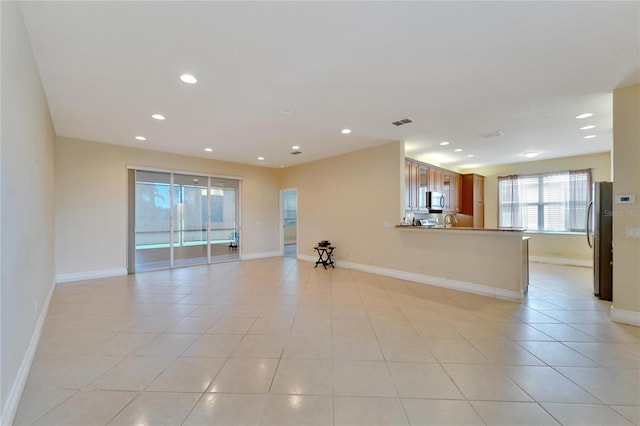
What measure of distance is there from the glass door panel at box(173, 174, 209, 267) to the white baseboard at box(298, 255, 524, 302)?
378 centimetres

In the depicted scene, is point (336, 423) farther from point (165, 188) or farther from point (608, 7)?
point (165, 188)

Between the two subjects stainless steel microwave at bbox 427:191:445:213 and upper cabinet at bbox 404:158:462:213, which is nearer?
upper cabinet at bbox 404:158:462:213

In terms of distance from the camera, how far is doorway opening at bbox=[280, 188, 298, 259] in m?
8.55

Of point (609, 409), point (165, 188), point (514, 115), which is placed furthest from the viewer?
point (165, 188)

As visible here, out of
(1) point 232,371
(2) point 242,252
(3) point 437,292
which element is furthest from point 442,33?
(2) point 242,252

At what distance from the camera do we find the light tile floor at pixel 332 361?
69.6 inches

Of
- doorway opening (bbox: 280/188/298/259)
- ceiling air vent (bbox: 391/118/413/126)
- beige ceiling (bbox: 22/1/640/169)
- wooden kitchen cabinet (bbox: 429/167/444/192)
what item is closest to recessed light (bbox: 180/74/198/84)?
beige ceiling (bbox: 22/1/640/169)

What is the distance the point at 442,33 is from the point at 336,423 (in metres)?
2.98

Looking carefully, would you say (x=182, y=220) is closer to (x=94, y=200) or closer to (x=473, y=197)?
(x=94, y=200)

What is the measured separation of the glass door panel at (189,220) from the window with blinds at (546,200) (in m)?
8.51

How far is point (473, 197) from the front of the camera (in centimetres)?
795

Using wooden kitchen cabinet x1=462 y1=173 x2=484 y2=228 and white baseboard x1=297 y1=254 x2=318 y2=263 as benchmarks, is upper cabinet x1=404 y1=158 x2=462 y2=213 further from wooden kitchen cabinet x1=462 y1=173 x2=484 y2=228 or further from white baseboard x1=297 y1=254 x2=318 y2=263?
white baseboard x1=297 y1=254 x2=318 y2=263

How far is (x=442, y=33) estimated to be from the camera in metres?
2.25

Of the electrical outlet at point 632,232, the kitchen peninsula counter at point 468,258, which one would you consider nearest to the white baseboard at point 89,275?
the kitchen peninsula counter at point 468,258
